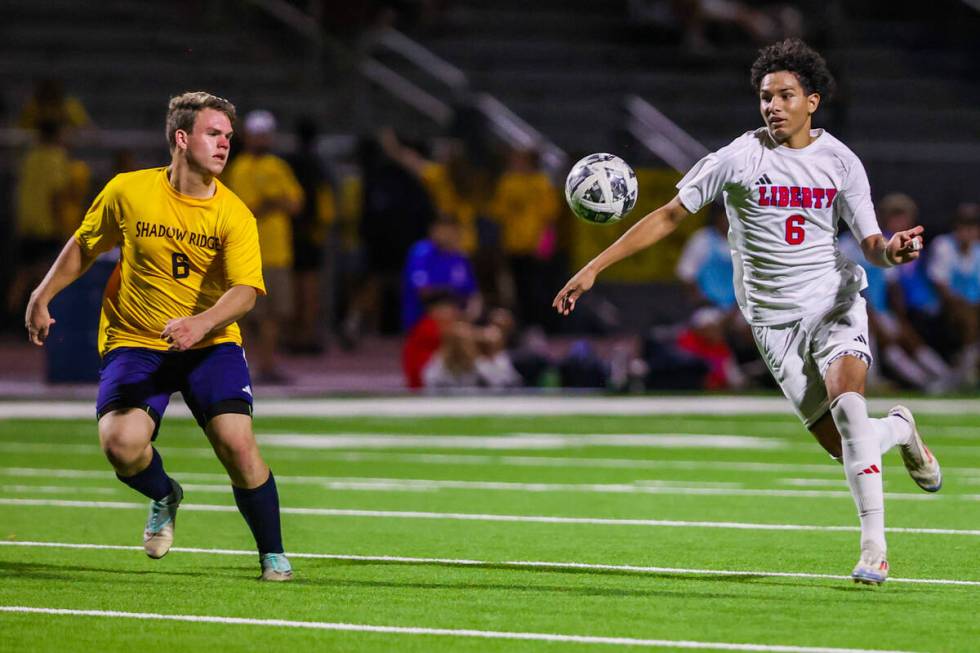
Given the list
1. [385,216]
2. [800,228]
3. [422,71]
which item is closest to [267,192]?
[385,216]

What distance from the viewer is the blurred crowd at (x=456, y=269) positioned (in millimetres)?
19656

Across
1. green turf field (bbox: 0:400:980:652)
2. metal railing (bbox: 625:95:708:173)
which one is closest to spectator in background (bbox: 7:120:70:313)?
green turf field (bbox: 0:400:980:652)

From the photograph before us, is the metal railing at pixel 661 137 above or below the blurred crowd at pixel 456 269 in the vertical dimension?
above

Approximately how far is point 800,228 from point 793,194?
168 mm

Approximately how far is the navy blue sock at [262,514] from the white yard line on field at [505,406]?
361 inches

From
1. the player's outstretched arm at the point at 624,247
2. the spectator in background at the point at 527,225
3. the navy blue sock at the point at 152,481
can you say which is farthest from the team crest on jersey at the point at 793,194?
the spectator in background at the point at 527,225

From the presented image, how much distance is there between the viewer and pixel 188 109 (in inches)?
327

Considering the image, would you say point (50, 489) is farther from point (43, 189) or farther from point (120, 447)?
point (43, 189)

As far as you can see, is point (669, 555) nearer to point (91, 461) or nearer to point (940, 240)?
point (91, 461)

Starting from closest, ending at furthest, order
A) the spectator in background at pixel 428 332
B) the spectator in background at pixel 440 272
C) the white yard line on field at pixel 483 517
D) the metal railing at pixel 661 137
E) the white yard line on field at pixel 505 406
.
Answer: the white yard line on field at pixel 483 517 < the white yard line on field at pixel 505 406 < the spectator in background at pixel 428 332 < the spectator in background at pixel 440 272 < the metal railing at pixel 661 137

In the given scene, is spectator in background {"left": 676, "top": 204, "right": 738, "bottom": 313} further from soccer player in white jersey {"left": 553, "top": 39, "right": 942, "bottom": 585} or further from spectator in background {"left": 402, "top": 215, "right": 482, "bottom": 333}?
soccer player in white jersey {"left": 553, "top": 39, "right": 942, "bottom": 585}

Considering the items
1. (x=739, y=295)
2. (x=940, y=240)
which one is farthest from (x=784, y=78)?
(x=940, y=240)

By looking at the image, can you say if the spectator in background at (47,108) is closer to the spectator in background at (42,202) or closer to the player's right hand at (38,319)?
the spectator in background at (42,202)

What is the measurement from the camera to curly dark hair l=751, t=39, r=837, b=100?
8.50 m
